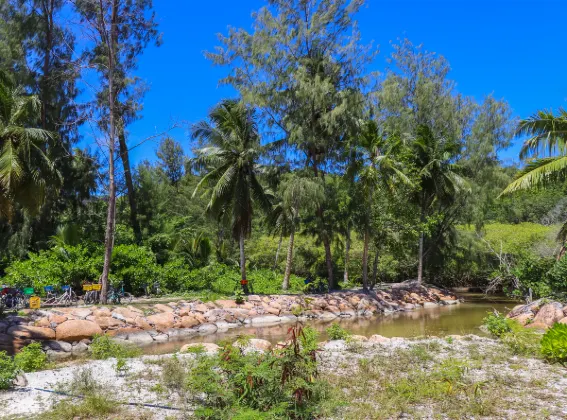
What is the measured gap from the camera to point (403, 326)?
14750mm

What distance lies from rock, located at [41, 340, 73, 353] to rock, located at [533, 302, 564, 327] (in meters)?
11.6

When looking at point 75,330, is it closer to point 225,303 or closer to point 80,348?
point 80,348

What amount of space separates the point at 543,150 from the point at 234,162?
444 inches

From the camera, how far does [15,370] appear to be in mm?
6055

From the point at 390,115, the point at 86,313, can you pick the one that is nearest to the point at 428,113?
the point at 390,115

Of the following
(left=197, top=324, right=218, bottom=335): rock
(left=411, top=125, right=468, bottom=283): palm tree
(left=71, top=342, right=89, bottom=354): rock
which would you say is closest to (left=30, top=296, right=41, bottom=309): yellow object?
(left=71, top=342, right=89, bottom=354): rock

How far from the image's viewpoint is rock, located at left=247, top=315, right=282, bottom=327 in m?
15.3

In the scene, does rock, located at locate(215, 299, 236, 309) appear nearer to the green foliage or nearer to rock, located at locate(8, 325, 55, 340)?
rock, located at locate(8, 325, 55, 340)

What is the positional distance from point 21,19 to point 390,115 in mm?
18700

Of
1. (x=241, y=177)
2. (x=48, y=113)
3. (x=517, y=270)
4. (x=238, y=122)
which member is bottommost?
(x=517, y=270)

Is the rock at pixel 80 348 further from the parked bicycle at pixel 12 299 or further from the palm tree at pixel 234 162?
the palm tree at pixel 234 162

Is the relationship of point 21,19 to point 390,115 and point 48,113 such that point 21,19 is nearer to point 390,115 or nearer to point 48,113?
point 48,113

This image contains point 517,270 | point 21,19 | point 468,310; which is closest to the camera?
point 517,270

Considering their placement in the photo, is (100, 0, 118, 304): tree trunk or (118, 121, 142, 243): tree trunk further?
(118, 121, 142, 243): tree trunk
